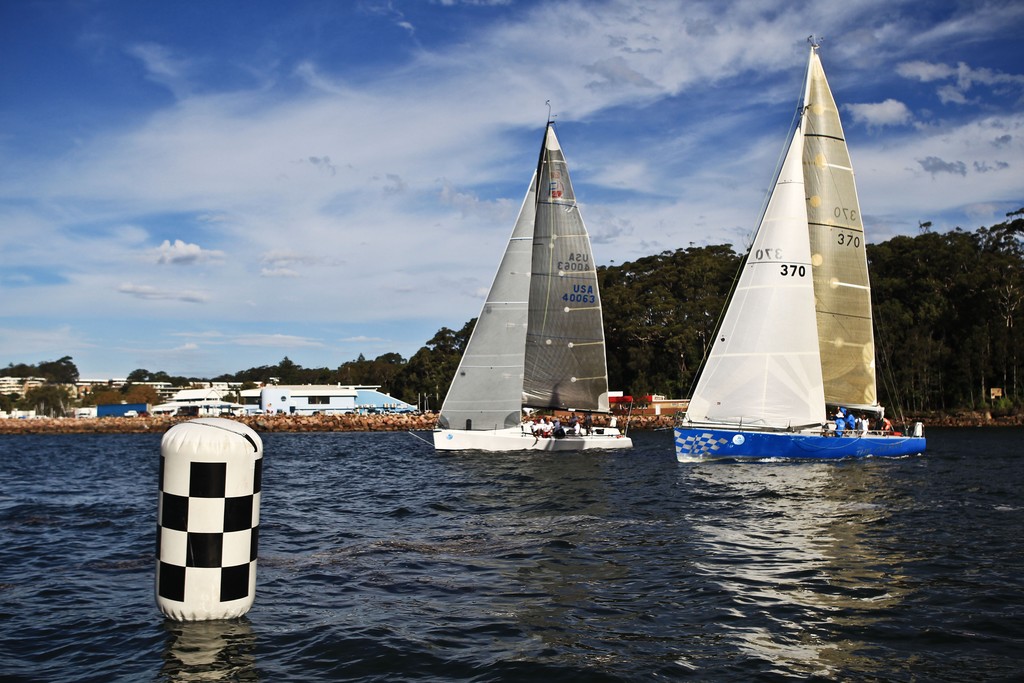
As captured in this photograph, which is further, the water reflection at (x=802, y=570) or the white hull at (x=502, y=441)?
the white hull at (x=502, y=441)

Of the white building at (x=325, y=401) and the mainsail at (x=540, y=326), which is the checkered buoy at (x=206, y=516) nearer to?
the mainsail at (x=540, y=326)

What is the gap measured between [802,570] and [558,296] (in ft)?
86.2

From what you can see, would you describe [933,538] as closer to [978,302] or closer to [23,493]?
[23,493]

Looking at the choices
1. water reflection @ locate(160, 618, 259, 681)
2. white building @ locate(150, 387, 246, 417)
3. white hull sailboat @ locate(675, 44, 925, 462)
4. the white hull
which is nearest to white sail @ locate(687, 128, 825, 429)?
white hull sailboat @ locate(675, 44, 925, 462)

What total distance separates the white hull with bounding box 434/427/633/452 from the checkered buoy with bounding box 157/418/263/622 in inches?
1104

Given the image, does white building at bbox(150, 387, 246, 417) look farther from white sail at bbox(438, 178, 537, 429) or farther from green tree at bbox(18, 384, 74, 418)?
white sail at bbox(438, 178, 537, 429)

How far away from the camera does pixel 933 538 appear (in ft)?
41.6

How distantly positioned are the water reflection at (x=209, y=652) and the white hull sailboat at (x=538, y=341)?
2724cm

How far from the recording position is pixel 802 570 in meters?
10.4

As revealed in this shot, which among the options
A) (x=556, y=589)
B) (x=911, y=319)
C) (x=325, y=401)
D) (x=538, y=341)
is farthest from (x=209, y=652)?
(x=325, y=401)

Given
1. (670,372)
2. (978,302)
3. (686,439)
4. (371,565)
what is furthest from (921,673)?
(670,372)

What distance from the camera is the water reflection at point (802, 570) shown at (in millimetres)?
7277

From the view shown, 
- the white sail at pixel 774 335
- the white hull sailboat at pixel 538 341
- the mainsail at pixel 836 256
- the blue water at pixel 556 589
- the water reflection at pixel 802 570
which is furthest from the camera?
the white hull sailboat at pixel 538 341

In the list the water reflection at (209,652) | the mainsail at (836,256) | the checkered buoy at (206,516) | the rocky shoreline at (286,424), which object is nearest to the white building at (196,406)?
the rocky shoreline at (286,424)
